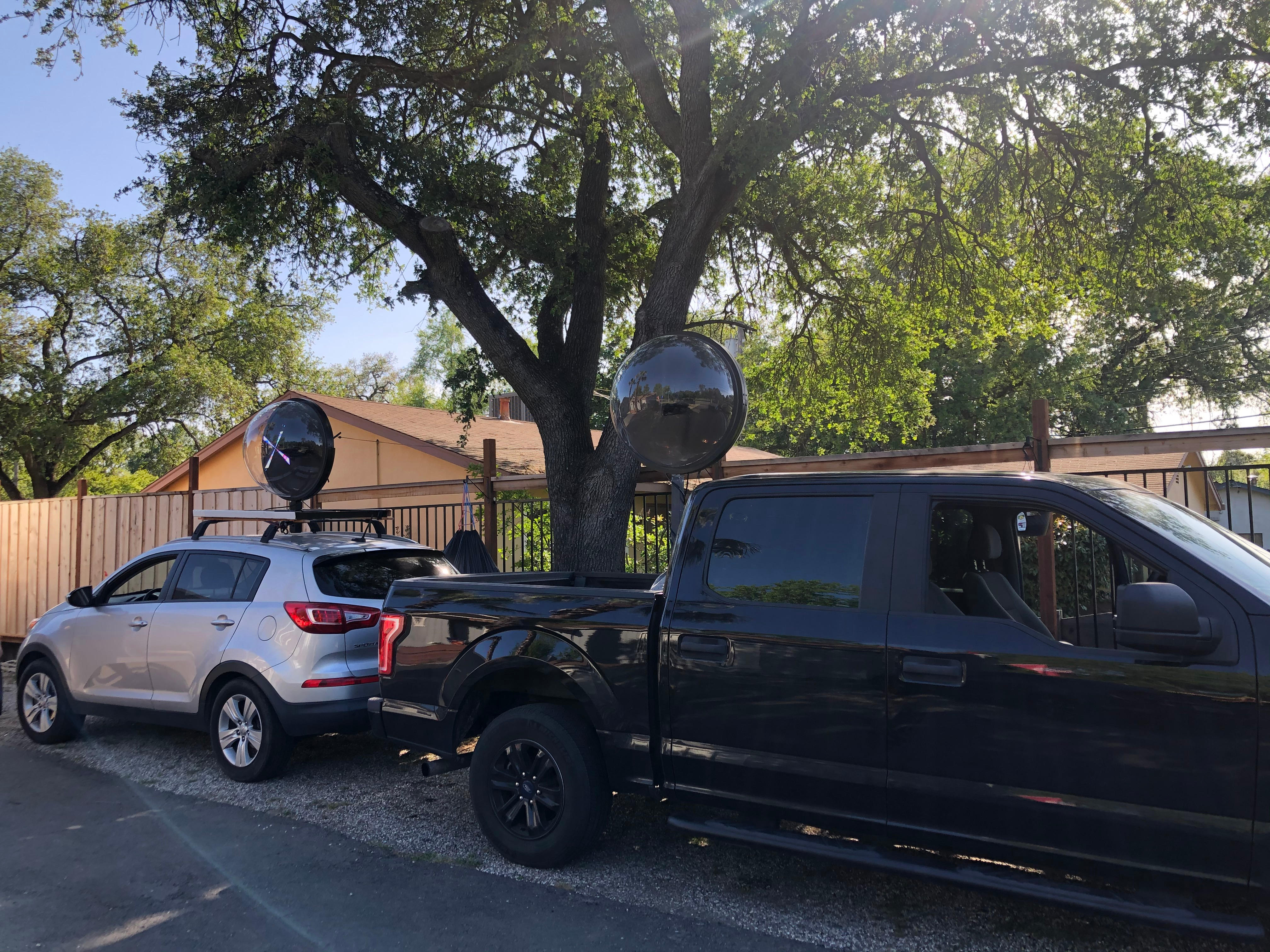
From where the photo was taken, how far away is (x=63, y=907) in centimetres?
422

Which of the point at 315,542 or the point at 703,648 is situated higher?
the point at 315,542

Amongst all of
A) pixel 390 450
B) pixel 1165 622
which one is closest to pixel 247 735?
pixel 1165 622

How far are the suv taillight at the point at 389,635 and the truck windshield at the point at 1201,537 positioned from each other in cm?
368

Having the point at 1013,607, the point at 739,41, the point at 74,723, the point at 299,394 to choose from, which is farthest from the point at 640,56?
the point at 299,394

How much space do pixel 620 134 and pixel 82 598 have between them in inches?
318

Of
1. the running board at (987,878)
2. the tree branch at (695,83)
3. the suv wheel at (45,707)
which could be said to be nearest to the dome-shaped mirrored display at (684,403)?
the running board at (987,878)

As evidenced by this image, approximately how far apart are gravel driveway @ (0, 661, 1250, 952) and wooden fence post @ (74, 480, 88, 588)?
24.2 ft

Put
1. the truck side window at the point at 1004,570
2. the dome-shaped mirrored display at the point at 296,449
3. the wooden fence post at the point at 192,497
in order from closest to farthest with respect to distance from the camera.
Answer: the truck side window at the point at 1004,570, the dome-shaped mirrored display at the point at 296,449, the wooden fence post at the point at 192,497

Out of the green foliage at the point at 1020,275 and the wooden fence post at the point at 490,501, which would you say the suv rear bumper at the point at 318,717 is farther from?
the green foliage at the point at 1020,275

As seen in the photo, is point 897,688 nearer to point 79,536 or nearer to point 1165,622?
point 1165,622

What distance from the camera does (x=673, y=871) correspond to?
14.8 feet

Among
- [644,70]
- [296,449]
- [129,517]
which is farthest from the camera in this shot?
[129,517]

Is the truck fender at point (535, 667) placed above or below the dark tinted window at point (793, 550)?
below

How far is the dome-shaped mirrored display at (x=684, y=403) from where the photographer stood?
5.54 meters
